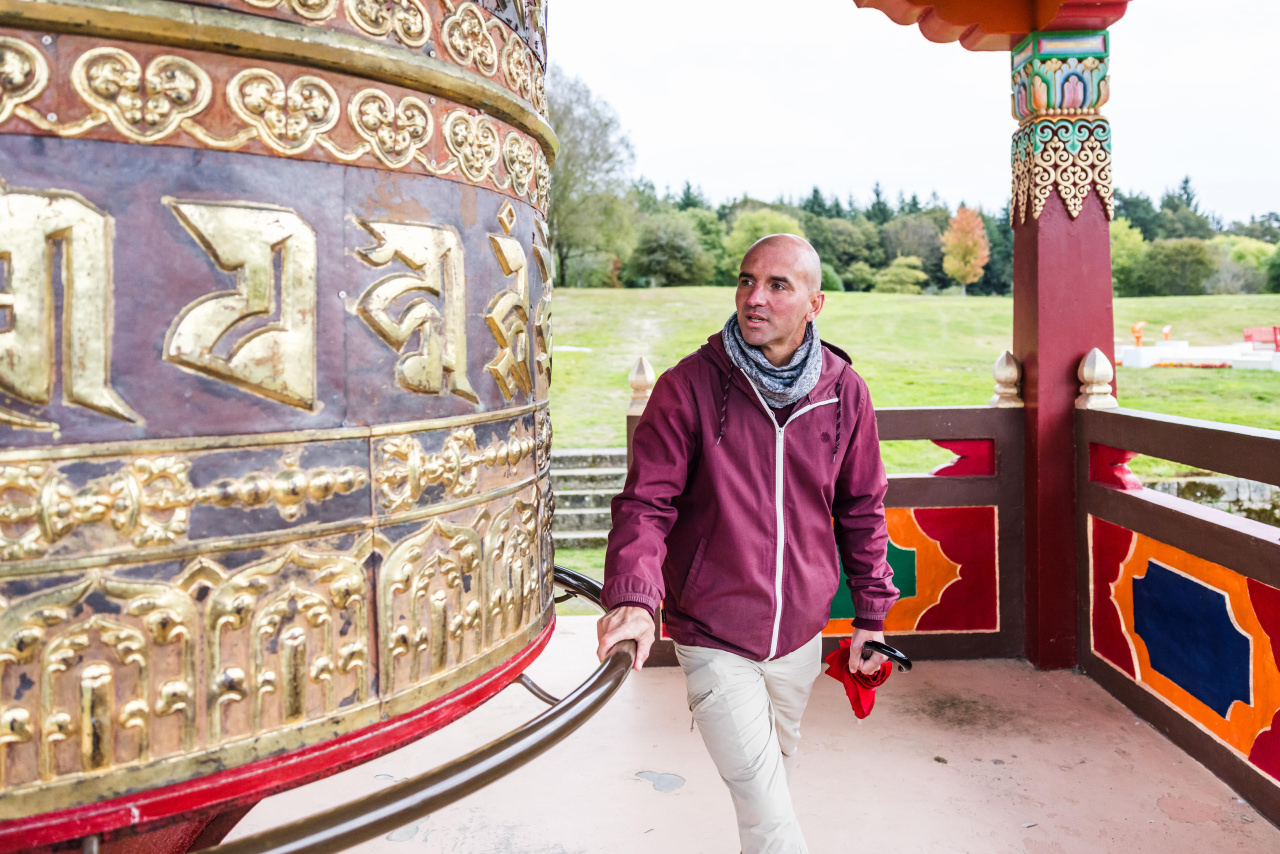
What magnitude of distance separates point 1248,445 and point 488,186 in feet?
8.21

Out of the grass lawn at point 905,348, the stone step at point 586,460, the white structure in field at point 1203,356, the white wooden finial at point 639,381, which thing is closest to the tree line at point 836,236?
the grass lawn at point 905,348

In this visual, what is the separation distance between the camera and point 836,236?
29406 millimetres

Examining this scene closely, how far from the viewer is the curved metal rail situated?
750mm

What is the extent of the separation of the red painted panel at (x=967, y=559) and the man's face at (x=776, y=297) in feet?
7.37

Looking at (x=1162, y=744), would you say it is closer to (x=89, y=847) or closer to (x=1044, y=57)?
(x=1044, y=57)

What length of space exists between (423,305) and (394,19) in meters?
0.32

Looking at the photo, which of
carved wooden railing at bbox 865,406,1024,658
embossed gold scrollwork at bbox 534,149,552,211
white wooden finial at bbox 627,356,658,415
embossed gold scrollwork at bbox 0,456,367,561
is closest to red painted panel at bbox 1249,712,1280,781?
carved wooden railing at bbox 865,406,1024,658

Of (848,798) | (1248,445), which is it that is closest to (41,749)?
(848,798)

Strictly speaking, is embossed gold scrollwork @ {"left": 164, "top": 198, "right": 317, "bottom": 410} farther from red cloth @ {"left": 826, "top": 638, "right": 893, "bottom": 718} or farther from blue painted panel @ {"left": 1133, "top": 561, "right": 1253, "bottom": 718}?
blue painted panel @ {"left": 1133, "top": 561, "right": 1253, "bottom": 718}

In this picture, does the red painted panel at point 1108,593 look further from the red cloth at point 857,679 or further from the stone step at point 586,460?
the stone step at point 586,460

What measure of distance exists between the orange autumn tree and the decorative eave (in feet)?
80.9

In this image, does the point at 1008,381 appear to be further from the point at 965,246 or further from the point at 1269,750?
the point at 965,246

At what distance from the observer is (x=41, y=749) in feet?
2.55

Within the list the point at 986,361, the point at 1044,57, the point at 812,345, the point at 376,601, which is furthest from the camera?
the point at 986,361
